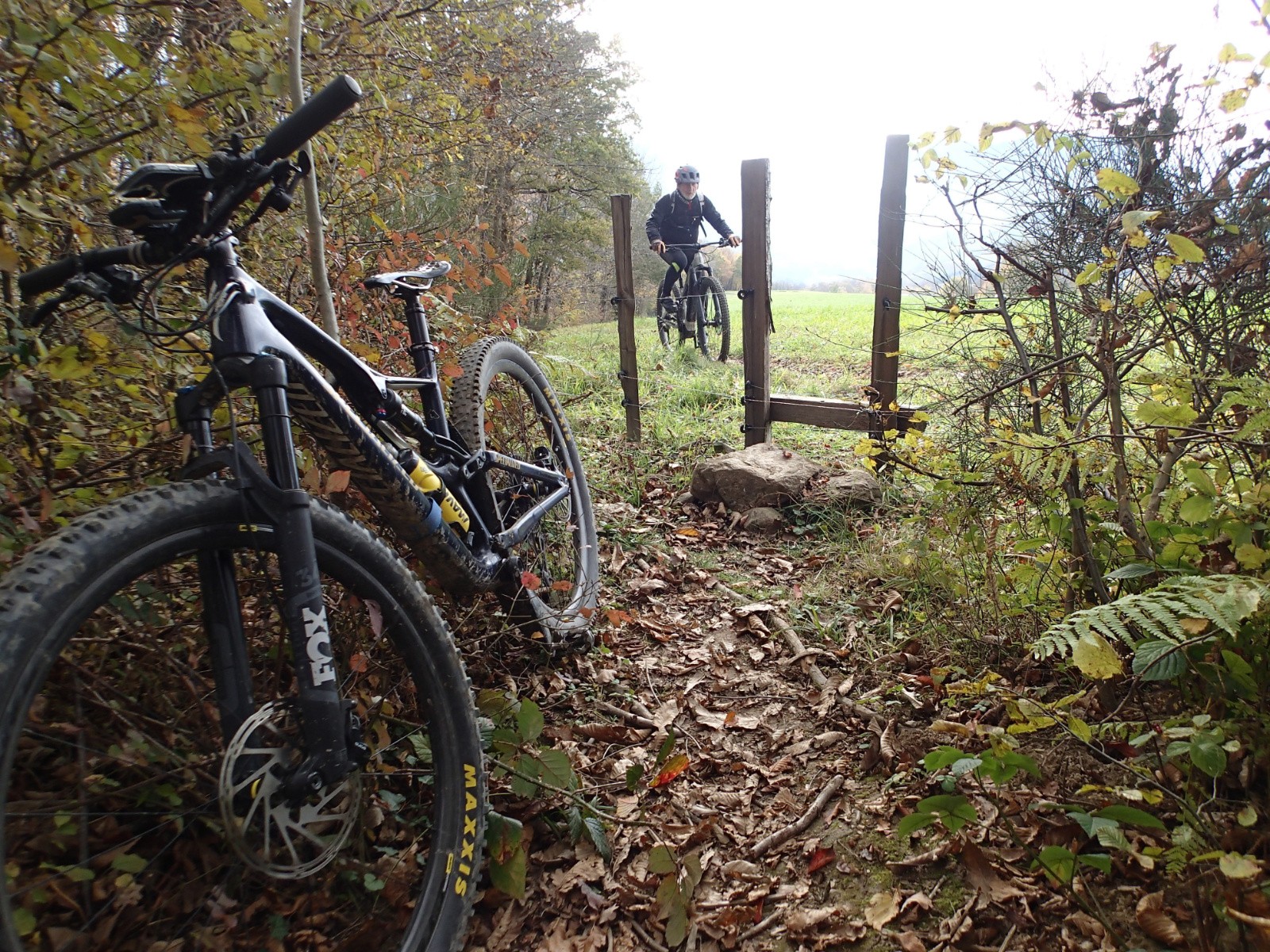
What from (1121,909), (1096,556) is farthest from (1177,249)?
(1121,909)

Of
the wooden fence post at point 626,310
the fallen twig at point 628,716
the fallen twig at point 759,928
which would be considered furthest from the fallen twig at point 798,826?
the wooden fence post at point 626,310

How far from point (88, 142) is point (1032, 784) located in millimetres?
2924

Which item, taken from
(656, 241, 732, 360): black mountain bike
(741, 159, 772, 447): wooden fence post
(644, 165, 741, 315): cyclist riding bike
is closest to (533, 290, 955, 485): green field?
(656, 241, 732, 360): black mountain bike

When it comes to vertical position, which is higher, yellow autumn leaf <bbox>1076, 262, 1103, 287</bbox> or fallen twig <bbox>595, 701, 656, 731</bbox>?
yellow autumn leaf <bbox>1076, 262, 1103, 287</bbox>

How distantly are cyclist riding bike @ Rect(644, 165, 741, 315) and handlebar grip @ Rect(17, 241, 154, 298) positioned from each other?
803cm

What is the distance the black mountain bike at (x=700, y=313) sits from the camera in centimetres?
901

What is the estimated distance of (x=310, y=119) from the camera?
4.31ft

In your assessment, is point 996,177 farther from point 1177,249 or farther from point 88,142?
point 88,142

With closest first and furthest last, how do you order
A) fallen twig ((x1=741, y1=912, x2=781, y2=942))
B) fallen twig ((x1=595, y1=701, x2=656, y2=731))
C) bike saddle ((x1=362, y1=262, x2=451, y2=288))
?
fallen twig ((x1=741, y1=912, x2=781, y2=942))
bike saddle ((x1=362, y1=262, x2=451, y2=288))
fallen twig ((x1=595, y1=701, x2=656, y2=731))

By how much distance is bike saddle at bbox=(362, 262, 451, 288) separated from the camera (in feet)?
7.72

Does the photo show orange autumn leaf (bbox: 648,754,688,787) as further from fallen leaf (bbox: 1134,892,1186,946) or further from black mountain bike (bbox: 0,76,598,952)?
fallen leaf (bbox: 1134,892,1186,946)

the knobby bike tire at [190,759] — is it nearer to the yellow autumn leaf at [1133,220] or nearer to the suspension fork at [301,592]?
the suspension fork at [301,592]

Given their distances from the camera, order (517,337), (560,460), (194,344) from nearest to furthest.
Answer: (194,344) → (560,460) → (517,337)

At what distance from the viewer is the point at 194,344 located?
182 cm
